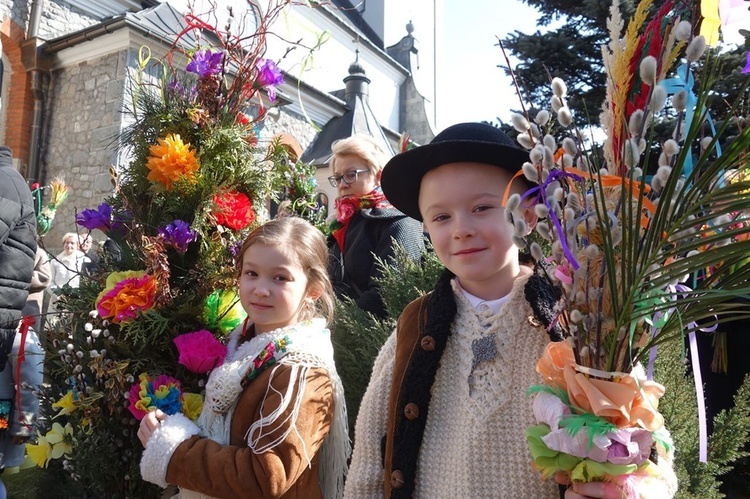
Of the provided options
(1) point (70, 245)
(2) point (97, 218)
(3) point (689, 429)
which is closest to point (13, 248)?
(2) point (97, 218)

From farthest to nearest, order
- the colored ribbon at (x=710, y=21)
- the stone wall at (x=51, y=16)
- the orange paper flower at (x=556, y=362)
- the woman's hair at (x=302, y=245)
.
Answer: the stone wall at (x=51, y=16) < the woman's hair at (x=302, y=245) < the orange paper flower at (x=556, y=362) < the colored ribbon at (x=710, y=21)

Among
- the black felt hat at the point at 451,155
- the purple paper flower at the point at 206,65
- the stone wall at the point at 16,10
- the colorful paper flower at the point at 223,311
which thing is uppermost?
the stone wall at the point at 16,10

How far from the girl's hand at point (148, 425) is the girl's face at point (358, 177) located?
5.39ft

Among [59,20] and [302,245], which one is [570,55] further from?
[59,20]

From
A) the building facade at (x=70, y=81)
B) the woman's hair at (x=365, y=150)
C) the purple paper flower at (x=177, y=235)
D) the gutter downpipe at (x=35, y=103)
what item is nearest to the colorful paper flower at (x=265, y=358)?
the purple paper flower at (x=177, y=235)

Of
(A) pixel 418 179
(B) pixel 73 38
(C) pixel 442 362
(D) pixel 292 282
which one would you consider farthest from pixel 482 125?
(B) pixel 73 38

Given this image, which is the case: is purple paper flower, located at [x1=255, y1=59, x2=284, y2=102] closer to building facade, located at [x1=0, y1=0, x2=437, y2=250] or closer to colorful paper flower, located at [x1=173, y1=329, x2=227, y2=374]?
colorful paper flower, located at [x1=173, y1=329, x2=227, y2=374]

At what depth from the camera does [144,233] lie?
2.21 m

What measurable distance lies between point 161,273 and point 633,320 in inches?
61.9

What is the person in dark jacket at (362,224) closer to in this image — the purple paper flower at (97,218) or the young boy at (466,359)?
the purple paper flower at (97,218)

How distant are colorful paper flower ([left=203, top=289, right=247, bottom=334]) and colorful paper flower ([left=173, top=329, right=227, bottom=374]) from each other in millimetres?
124

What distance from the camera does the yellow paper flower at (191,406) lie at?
202 centimetres

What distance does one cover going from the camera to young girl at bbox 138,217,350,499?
5.75ft

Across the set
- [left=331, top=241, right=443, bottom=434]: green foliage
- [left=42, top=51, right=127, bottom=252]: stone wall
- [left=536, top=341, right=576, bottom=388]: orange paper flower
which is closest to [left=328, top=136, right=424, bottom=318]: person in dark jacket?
[left=331, top=241, right=443, bottom=434]: green foliage
